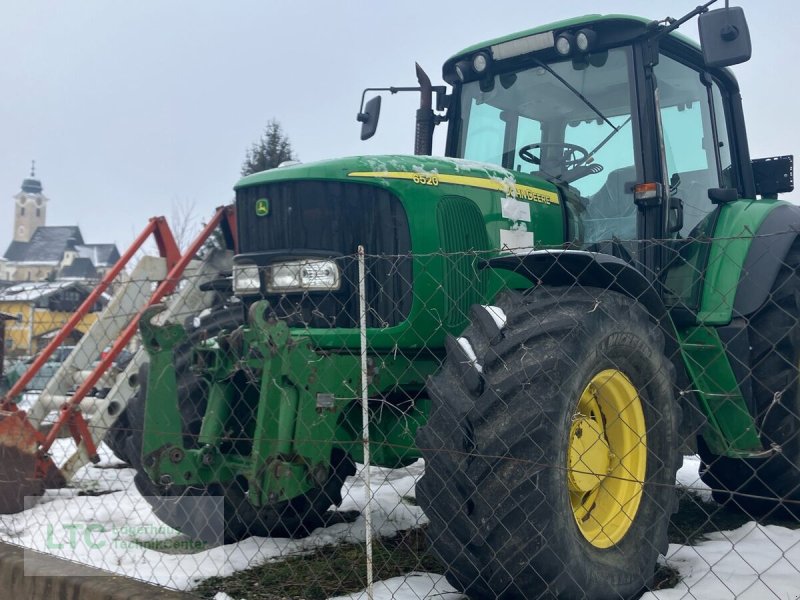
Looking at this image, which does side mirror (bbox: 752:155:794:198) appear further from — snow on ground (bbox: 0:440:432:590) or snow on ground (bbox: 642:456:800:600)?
snow on ground (bbox: 0:440:432:590)

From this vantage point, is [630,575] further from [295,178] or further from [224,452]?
[295,178]

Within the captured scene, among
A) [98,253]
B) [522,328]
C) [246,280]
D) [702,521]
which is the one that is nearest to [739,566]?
[702,521]

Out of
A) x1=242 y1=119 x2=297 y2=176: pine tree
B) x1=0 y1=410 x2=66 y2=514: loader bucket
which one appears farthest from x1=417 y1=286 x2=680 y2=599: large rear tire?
x1=242 y1=119 x2=297 y2=176: pine tree

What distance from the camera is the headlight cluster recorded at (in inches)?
153

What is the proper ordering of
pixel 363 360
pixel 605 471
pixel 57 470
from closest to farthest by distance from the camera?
pixel 363 360, pixel 605 471, pixel 57 470

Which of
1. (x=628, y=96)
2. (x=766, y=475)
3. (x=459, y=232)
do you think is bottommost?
(x=766, y=475)

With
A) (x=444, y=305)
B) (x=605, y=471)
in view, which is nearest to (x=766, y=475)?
(x=605, y=471)

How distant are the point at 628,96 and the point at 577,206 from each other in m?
0.68

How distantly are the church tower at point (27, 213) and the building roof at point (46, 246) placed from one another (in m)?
25.6

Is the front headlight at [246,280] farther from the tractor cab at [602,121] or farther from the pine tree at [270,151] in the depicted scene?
the pine tree at [270,151]

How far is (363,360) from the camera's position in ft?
10.4

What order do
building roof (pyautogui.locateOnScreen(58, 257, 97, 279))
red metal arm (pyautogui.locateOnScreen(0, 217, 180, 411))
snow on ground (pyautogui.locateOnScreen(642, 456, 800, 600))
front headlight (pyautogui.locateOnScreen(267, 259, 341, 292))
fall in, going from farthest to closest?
building roof (pyautogui.locateOnScreen(58, 257, 97, 279)) → red metal arm (pyautogui.locateOnScreen(0, 217, 180, 411)) → front headlight (pyautogui.locateOnScreen(267, 259, 341, 292)) → snow on ground (pyautogui.locateOnScreen(642, 456, 800, 600))

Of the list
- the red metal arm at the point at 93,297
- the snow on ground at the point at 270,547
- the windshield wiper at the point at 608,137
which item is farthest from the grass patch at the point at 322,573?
the windshield wiper at the point at 608,137

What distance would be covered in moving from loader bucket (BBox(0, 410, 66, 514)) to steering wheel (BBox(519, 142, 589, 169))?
3947mm
